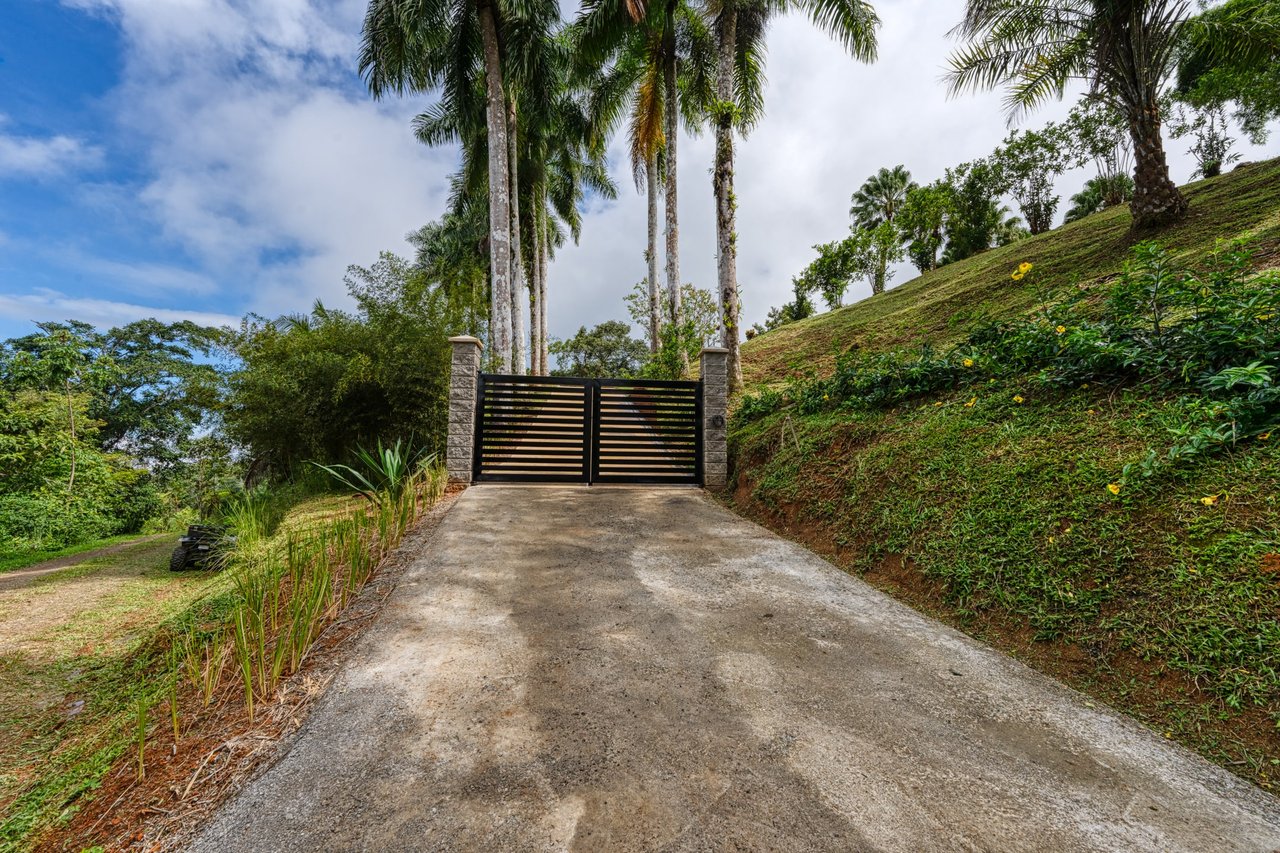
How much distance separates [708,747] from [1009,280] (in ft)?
34.5

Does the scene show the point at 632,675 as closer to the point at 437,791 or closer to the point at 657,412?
the point at 437,791

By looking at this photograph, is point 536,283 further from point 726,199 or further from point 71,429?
point 71,429

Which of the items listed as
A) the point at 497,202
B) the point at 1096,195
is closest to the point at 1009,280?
the point at 497,202

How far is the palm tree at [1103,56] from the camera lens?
22.3 feet

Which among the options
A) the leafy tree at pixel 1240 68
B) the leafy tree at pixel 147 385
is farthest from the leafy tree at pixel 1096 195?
the leafy tree at pixel 147 385

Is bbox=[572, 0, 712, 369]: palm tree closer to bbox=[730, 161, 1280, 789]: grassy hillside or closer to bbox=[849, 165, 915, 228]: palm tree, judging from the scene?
bbox=[730, 161, 1280, 789]: grassy hillside

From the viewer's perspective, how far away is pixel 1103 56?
7.16 meters

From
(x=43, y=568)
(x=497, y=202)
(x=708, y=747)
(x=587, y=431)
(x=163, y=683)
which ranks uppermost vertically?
(x=497, y=202)

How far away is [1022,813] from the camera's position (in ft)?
4.55

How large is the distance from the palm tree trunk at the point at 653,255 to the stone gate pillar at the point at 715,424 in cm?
414

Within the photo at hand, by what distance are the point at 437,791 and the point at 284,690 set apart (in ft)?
3.41

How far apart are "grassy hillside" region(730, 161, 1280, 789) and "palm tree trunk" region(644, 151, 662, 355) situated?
6.46 m

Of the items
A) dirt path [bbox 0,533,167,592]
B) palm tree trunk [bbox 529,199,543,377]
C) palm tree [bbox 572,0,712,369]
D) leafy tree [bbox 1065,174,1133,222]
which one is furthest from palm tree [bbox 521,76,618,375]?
leafy tree [bbox 1065,174,1133,222]

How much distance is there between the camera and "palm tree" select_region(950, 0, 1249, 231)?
22.3 ft
